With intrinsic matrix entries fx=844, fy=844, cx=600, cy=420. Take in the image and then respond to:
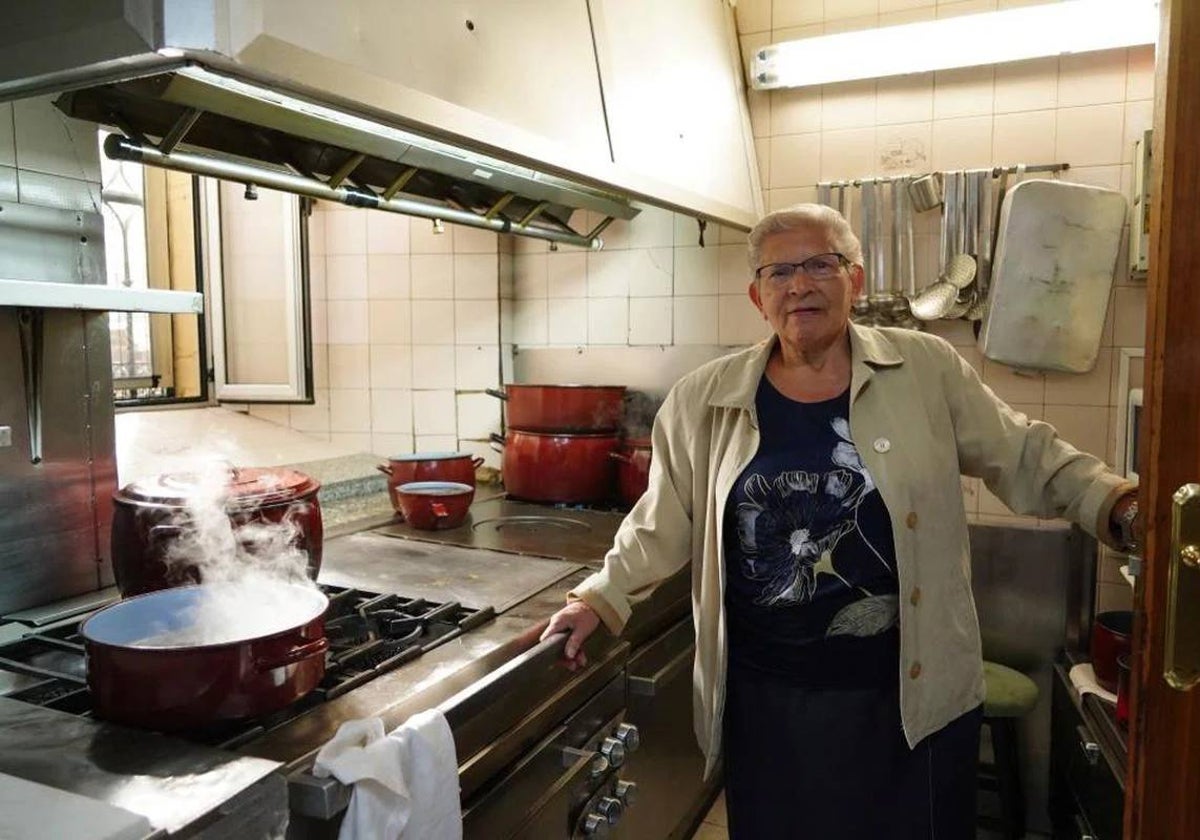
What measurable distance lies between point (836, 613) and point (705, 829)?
1.17m

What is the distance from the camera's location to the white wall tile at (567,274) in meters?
2.59

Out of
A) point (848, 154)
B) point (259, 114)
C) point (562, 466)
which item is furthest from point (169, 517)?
point (848, 154)

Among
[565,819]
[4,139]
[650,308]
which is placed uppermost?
[4,139]

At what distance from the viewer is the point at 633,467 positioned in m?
2.21

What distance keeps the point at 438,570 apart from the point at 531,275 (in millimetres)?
1255

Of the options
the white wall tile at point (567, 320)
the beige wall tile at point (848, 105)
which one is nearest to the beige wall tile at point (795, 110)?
the beige wall tile at point (848, 105)

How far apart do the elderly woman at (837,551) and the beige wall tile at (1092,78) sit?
1.16 m

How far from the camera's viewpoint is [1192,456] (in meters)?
0.77

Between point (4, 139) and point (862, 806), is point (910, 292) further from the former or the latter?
point (4, 139)

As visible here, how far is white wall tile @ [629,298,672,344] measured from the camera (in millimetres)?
2523

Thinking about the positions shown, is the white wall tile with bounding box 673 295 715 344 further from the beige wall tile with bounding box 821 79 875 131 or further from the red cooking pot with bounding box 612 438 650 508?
the beige wall tile with bounding box 821 79 875 131

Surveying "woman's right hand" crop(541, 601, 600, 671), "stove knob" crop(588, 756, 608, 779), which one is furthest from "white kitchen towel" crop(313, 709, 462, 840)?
"stove knob" crop(588, 756, 608, 779)

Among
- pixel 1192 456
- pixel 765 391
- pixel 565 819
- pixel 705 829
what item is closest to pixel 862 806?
pixel 565 819

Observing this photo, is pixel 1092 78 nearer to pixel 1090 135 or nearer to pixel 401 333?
pixel 1090 135
